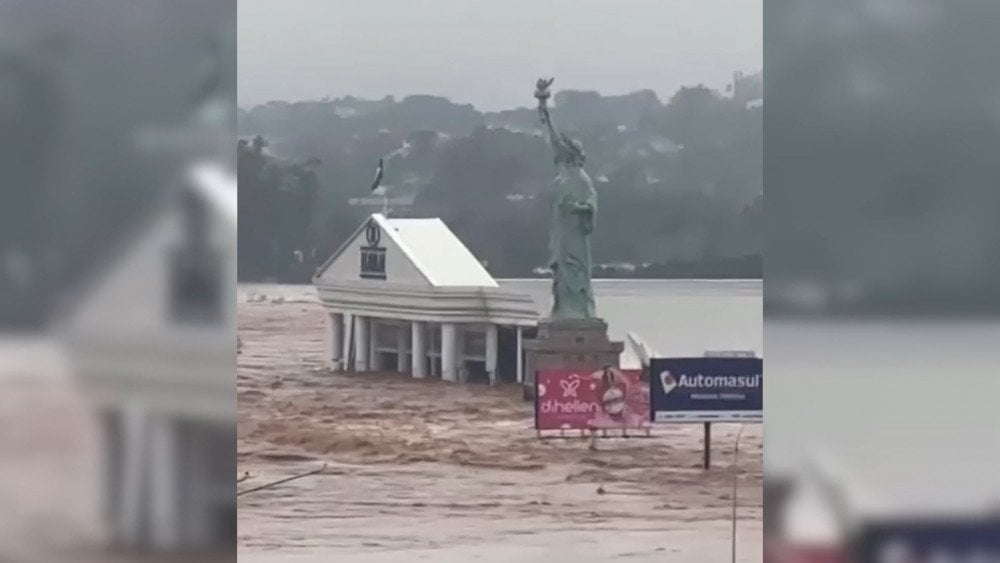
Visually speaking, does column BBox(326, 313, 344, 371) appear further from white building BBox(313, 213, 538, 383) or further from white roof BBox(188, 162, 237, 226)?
white roof BBox(188, 162, 237, 226)

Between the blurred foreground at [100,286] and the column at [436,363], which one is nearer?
the blurred foreground at [100,286]

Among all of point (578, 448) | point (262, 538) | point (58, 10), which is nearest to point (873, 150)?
point (578, 448)

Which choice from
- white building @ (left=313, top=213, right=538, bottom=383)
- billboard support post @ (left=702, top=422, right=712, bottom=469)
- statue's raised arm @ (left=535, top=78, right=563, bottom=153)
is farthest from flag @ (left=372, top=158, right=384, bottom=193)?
billboard support post @ (left=702, top=422, right=712, bottom=469)

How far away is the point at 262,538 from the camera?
297cm

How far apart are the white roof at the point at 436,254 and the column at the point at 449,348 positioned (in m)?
0.11

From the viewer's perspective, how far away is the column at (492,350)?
9.96ft

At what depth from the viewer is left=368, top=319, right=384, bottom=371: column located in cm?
303

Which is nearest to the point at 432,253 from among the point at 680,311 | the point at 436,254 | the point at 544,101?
the point at 436,254

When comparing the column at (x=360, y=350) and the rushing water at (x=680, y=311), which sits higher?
the rushing water at (x=680, y=311)

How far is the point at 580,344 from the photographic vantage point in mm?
3025

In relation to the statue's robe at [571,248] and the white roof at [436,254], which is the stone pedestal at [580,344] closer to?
the statue's robe at [571,248]

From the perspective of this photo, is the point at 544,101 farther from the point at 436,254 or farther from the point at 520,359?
the point at 520,359

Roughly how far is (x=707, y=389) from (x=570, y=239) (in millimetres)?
491

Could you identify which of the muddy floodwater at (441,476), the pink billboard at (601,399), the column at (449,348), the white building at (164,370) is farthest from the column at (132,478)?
the pink billboard at (601,399)
